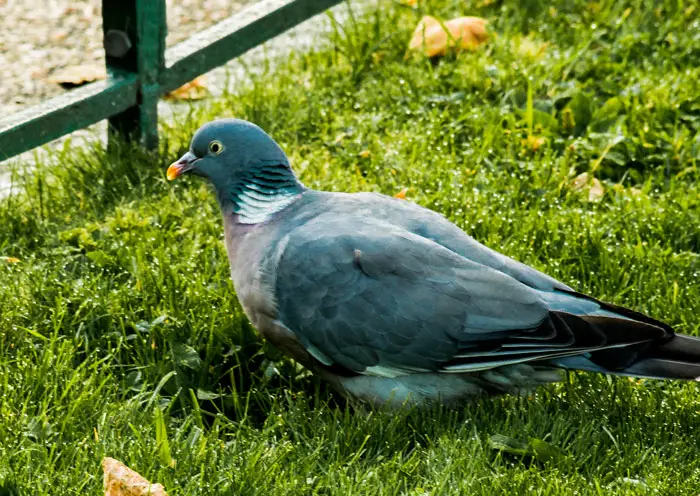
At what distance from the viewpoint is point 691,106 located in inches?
187

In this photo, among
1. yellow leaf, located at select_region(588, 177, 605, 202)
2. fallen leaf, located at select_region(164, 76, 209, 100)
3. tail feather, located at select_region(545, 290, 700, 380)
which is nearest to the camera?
tail feather, located at select_region(545, 290, 700, 380)

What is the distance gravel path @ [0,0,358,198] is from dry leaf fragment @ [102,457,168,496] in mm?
2266

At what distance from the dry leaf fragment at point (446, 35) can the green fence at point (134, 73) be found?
0.72m

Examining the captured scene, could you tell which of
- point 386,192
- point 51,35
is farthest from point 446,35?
point 51,35

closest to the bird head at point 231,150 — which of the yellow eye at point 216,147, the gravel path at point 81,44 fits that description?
the yellow eye at point 216,147

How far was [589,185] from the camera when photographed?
14.4 feet

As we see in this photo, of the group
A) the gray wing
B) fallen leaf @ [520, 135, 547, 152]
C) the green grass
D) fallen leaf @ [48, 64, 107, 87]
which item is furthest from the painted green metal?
fallen leaf @ [520, 135, 547, 152]

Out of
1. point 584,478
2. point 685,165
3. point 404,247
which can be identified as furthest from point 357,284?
point 685,165

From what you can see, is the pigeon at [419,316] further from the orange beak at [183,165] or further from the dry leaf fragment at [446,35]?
the dry leaf fragment at [446,35]

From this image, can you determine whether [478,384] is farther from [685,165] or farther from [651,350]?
[685,165]

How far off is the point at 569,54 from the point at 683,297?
1732mm

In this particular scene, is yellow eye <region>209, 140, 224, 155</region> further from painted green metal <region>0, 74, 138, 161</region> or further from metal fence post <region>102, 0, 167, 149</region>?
metal fence post <region>102, 0, 167, 149</region>

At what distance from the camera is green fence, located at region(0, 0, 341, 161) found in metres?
4.10

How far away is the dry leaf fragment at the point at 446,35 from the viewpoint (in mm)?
5098
